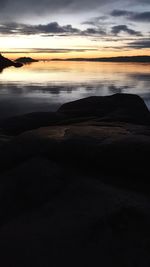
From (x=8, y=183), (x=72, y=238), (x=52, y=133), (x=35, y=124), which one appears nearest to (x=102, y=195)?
(x=72, y=238)

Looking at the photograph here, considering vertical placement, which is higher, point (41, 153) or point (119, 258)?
point (41, 153)

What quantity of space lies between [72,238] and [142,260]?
2.65 feet

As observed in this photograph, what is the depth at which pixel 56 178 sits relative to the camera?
497 cm

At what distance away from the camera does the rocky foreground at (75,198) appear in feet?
11.5

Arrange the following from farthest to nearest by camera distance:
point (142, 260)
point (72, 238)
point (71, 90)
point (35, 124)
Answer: point (71, 90), point (35, 124), point (72, 238), point (142, 260)

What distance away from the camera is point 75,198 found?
14.7ft

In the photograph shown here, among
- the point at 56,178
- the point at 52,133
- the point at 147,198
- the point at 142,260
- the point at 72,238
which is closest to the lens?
the point at 142,260

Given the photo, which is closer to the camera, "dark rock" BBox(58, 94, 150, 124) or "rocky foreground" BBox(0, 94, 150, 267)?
"rocky foreground" BBox(0, 94, 150, 267)

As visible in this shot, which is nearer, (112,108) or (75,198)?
(75,198)

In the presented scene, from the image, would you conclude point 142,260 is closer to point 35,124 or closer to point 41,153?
point 41,153

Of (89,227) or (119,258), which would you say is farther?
(89,227)

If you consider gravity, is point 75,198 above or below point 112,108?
below

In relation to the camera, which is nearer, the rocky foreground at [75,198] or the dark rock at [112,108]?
the rocky foreground at [75,198]

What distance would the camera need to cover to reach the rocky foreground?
3494 millimetres
